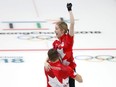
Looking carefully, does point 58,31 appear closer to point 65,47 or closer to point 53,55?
point 65,47

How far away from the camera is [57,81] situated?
132 inches

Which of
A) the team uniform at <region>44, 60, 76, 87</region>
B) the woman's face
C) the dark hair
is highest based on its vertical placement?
the woman's face

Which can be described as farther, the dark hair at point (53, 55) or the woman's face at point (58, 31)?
the woman's face at point (58, 31)

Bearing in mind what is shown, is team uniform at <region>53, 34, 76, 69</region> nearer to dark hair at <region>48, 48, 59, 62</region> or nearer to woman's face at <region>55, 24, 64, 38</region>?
woman's face at <region>55, 24, 64, 38</region>

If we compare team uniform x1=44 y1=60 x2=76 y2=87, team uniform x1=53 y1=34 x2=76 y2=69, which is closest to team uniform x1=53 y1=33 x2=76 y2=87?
team uniform x1=53 y1=34 x2=76 y2=69

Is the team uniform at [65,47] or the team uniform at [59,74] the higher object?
the team uniform at [65,47]

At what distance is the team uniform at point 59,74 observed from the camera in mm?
3277

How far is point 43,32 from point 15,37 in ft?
1.81

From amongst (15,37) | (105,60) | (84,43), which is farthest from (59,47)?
(15,37)

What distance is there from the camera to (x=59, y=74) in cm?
331

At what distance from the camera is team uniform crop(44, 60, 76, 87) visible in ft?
10.8

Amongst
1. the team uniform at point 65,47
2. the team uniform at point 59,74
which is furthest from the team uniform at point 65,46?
the team uniform at point 59,74

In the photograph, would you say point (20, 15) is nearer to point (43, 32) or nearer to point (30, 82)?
point (43, 32)

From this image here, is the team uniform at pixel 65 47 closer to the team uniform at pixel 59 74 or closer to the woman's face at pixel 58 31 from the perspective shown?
the woman's face at pixel 58 31
